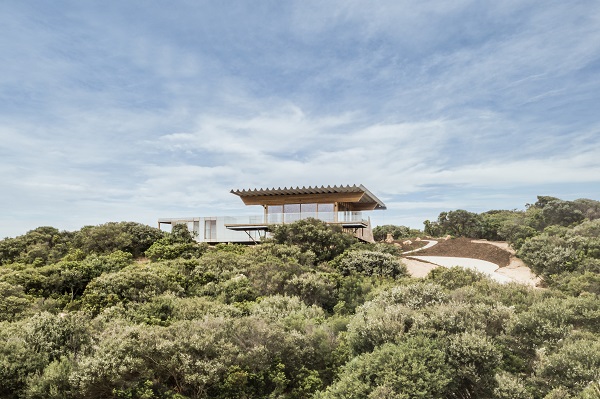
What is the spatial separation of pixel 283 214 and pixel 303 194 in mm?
2419

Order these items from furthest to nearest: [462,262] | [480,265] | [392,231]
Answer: [392,231], [462,262], [480,265]

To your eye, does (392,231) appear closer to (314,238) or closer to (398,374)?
(314,238)

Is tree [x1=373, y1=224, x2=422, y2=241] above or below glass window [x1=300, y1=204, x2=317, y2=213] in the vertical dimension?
below

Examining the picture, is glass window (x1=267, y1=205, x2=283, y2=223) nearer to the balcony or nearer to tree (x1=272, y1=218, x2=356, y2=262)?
the balcony

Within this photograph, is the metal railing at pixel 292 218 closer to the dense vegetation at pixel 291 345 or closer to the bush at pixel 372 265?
the bush at pixel 372 265

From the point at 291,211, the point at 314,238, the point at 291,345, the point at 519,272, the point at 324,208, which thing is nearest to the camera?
the point at 291,345

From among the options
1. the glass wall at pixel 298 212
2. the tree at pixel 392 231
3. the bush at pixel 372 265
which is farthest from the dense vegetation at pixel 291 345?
the tree at pixel 392 231

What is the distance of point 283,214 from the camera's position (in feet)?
115

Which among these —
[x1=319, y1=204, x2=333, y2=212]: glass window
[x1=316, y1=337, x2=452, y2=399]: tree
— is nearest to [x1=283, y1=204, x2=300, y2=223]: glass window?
[x1=319, y1=204, x2=333, y2=212]: glass window

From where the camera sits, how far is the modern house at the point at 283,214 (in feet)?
113

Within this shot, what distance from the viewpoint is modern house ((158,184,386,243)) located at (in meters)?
34.4

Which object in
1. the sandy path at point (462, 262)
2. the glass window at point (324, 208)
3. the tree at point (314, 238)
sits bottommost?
the sandy path at point (462, 262)

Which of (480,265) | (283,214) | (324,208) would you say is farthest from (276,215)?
(480,265)

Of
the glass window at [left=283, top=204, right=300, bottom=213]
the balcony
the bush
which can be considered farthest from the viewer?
the glass window at [left=283, top=204, right=300, bottom=213]
